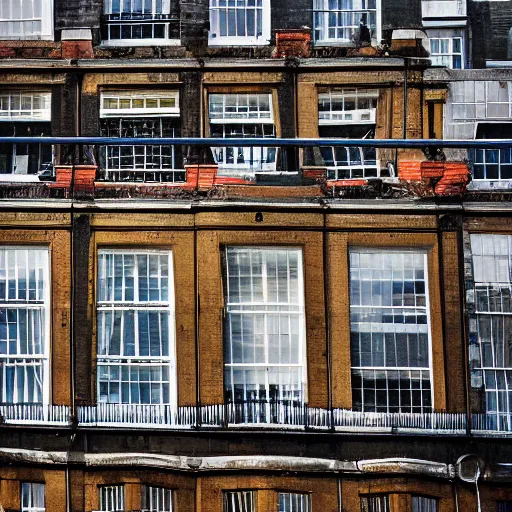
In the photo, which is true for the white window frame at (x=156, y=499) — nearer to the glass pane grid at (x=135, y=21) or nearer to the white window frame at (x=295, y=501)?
the white window frame at (x=295, y=501)

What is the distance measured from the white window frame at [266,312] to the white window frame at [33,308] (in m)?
2.10

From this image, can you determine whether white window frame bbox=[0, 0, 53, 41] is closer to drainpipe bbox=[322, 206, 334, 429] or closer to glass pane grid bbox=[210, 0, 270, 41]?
glass pane grid bbox=[210, 0, 270, 41]

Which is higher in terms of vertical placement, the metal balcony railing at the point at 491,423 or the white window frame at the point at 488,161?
the white window frame at the point at 488,161

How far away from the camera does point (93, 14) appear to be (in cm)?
1353

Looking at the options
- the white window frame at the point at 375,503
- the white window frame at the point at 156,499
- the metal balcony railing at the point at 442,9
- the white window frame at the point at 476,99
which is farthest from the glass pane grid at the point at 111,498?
the metal balcony railing at the point at 442,9

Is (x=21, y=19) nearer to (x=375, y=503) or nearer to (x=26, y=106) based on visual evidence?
(x=26, y=106)

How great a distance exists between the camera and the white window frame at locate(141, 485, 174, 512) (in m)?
12.8

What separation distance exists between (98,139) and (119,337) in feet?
7.70

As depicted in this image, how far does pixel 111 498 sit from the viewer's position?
12836 mm

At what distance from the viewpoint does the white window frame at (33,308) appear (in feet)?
42.6

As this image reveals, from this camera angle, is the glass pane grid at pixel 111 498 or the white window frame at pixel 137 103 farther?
the white window frame at pixel 137 103

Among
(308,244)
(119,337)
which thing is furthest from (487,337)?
(119,337)

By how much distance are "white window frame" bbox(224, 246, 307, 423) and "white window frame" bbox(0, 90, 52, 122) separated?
282cm

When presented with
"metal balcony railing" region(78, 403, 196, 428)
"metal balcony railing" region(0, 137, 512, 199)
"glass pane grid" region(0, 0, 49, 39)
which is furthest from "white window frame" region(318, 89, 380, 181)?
"metal balcony railing" region(78, 403, 196, 428)
